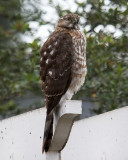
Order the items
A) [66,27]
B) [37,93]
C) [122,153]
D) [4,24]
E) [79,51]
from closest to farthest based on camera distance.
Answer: [122,153], [79,51], [66,27], [37,93], [4,24]

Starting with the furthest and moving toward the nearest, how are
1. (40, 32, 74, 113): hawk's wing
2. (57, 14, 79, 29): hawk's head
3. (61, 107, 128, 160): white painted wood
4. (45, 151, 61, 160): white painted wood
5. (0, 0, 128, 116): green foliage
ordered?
(0, 0, 128, 116): green foliage, (57, 14, 79, 29): hawk's head, (40, 32, 74, 113): hawk's wing, (45, 151, 61, 160): white painted wood, (61, 107, 128, 160): white painted wood

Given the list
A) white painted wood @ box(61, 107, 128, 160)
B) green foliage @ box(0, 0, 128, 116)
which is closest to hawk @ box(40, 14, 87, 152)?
white painted wood @ box(61, 107, 128, 160)

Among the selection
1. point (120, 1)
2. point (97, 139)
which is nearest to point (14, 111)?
point (120, 1)

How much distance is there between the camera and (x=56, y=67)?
3.75 m

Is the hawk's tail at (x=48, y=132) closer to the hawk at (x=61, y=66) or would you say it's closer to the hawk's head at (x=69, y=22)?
the hawk at (x=61, y=66)

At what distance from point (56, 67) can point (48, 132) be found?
0.53m

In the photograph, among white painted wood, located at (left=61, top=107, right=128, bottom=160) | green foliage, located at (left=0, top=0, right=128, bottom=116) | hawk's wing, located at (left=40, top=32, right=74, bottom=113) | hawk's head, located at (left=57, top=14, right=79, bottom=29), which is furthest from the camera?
green foliage, located at (left=0, top=0, right=128, bottom=116)

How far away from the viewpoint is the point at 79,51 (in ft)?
12.8

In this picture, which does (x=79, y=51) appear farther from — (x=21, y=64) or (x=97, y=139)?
(x=21, y=64)

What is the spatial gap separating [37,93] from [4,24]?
490cm

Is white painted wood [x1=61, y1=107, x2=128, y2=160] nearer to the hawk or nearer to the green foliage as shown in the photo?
the hawk

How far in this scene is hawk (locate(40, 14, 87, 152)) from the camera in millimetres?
3631

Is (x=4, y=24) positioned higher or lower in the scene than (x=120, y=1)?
lower

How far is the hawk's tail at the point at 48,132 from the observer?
132 inches
